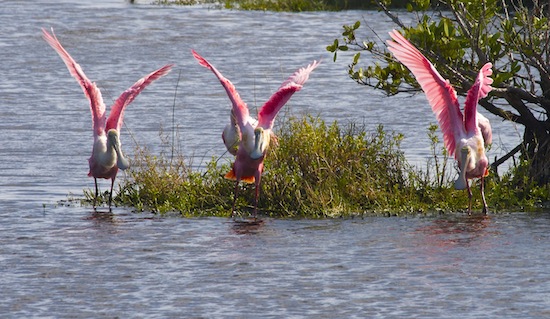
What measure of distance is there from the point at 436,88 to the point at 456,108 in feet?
0.79

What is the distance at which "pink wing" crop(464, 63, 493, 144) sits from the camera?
438 inches

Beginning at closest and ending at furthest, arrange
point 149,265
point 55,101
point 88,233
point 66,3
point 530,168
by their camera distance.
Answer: point 149,265
point 88,233
point 530,168
point 55,101
point 66,3

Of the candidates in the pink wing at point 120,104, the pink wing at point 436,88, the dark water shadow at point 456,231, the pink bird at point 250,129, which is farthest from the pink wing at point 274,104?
the dark water shadow at point 456,231

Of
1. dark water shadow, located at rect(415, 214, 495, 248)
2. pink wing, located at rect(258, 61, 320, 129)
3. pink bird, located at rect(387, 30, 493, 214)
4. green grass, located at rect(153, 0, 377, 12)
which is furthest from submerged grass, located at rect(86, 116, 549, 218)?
green grass, located at rect(153, 0, 377, 12)

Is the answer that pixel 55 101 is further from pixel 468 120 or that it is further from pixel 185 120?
pixel 468 120

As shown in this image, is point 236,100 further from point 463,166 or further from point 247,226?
point 463,166

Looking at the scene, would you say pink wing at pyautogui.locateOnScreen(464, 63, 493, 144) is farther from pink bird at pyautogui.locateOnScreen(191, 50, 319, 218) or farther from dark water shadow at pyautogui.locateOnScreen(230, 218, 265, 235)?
dark water shadow at pyautogui.locateOnScreen(230, 218, 265, 235)

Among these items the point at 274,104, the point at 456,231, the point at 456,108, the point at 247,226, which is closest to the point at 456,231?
the point at 456,231

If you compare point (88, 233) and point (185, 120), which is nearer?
point (88, 233)

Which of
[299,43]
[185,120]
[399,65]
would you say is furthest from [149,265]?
[299,43]

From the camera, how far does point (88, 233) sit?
11039mm

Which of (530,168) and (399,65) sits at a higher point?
(399,65)

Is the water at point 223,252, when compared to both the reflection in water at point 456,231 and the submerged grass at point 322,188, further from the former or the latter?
the submerged grass at point 322,188

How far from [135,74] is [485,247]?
1453 cm
